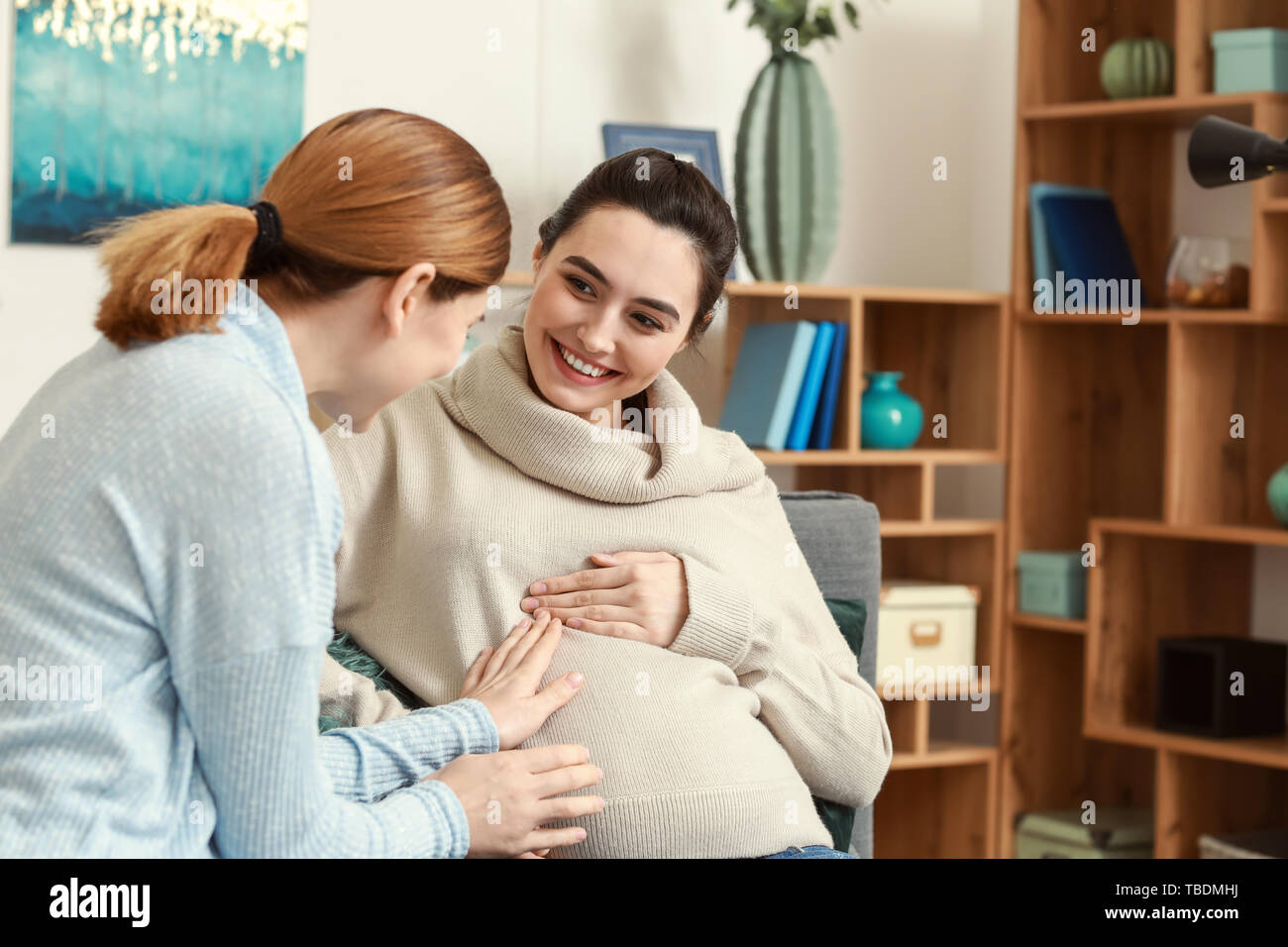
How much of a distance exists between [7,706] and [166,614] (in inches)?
4.9

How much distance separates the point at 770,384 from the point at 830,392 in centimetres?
15

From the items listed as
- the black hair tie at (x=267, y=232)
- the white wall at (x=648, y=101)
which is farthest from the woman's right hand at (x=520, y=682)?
the white wall at (x=648, y=101)

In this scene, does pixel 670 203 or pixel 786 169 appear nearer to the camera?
pixel 670 203

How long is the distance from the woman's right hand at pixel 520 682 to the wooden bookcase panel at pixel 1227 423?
1922 mm

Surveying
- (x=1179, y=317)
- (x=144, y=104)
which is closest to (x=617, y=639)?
(x=144, y=104)

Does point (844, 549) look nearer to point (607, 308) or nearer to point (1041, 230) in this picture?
point (607, 308)

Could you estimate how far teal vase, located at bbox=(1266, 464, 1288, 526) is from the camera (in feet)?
9.61

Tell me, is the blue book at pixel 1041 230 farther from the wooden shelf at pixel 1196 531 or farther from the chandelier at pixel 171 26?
the chandelier at pixel 171 26

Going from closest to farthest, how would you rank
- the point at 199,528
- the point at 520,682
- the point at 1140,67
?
1. the point at 199,528
2. the point at 520,682
3. the point at 1140,67

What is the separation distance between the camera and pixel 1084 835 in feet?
10.6

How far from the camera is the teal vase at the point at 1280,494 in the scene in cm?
293

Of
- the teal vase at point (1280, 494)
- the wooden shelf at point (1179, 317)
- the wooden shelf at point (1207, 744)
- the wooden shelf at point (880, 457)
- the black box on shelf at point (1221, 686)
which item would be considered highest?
the wooden shelf at point (1179, 317)

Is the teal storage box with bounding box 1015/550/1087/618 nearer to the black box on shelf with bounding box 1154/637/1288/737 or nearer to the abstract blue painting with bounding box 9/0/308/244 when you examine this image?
the black box on shelf with bounding box 1154/637/1288/737
